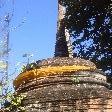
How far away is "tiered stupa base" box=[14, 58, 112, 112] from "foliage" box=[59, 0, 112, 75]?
7.29m

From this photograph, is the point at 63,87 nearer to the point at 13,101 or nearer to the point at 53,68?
the point at 53,68

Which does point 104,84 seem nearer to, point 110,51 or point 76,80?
point 76,80

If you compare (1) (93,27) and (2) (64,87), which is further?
(1) (93,27)

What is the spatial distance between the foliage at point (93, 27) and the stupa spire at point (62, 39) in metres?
0.60

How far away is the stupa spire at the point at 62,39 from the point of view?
11.6m

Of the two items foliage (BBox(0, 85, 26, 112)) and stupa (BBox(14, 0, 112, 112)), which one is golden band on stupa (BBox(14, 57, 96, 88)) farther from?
foliage (BBox(0, 85, 26, 112))

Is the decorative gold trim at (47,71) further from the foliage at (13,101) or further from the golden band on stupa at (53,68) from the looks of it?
the foliage at (13,101)

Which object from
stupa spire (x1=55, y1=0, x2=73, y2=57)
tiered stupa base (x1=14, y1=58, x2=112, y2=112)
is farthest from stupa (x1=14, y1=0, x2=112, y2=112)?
stupa spire (x1=55, y1=0, x2=73, y2=57)

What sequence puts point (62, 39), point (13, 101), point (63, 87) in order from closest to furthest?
1. point (13, 101)
2. point (63, 87)
3. point (62, 39)

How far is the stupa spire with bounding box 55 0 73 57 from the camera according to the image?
11602 millimetres

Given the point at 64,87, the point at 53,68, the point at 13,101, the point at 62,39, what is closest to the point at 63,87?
the point at 64,87

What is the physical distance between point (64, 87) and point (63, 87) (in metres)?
0.02

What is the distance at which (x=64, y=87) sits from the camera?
6.44m

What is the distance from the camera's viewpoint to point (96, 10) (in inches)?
585
